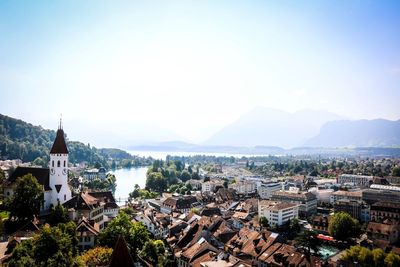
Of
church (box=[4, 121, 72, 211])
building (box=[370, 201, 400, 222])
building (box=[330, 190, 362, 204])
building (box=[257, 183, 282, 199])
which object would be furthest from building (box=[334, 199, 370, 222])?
church (box=[4, 121, 72, 211])

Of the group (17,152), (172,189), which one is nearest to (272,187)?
(172,189)

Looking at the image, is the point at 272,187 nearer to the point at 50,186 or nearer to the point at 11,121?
the point at 50,186

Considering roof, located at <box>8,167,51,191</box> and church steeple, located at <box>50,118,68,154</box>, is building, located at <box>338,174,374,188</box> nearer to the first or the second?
church steeple, located at <box>50,118,68,154</box>

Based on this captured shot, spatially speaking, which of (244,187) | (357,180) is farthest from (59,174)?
(357,180)

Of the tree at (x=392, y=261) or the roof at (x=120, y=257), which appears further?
the tree at (x=392, y=261)

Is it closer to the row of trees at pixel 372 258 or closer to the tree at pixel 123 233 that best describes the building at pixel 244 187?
the row of trees at pixel 372 258

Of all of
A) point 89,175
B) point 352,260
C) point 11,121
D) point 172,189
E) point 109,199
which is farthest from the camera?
point 11,121

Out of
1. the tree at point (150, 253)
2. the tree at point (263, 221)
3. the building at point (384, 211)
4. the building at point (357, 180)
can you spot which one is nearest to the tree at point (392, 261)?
the tree at point (263, 221)
